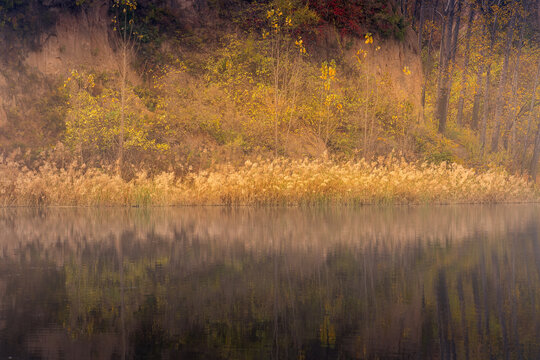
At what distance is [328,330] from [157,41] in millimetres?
31806

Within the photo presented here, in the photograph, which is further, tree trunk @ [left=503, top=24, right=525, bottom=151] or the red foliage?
the red foliage

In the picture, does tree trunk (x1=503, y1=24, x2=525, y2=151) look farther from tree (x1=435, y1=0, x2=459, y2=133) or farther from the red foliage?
the red foliage

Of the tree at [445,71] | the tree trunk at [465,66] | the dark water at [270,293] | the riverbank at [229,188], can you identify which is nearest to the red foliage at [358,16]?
the tree at [445,71]

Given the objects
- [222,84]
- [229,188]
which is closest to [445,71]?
[222,84]

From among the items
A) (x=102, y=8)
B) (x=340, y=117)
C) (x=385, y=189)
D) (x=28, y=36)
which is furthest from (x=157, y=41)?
(x=385, y=189)

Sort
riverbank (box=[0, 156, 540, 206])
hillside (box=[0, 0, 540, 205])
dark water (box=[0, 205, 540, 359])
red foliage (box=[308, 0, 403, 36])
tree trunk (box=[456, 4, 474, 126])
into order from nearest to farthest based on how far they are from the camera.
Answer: dark water (box=[0, 205, 540, 359])
riverbank (box=[0, 156, 540, 206])
hillside (box=[0, 0, 540, 205])
red foliage (box=[308, 0, 403, 36])
tree trunk (box=[456, 4, 474, 126])

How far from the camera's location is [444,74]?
41719mm

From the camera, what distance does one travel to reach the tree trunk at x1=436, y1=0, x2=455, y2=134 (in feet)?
135

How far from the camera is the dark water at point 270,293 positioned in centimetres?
632

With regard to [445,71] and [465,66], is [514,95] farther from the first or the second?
[445,71]

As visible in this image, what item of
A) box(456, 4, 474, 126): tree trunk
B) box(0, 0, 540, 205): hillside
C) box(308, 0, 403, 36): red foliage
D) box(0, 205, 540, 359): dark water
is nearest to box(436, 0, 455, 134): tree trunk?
box(0, 0, 540, 205): hillside

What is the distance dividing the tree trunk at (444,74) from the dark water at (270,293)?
79.9 ft

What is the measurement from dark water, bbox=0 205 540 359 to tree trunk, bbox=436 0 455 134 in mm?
24346

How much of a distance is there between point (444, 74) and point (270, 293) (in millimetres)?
35263
